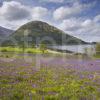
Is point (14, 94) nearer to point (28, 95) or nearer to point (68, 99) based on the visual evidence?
point (28, 95)

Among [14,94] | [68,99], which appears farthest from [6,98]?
[68,99]

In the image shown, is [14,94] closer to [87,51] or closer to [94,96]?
[94,96]

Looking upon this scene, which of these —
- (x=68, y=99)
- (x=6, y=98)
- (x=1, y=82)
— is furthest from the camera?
(x=1, y=82)

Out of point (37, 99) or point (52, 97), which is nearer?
point (37, 99)

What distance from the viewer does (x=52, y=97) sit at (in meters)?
9.74

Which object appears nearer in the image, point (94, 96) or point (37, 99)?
point (37, 99)

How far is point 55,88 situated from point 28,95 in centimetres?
230

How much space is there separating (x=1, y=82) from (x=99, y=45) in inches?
2884

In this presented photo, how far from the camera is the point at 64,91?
11117 millimetres

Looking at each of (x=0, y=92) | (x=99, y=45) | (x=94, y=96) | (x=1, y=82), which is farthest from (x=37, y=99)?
(x=99, y=45)

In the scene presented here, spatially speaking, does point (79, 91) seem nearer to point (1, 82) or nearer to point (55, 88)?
point (55, 88)

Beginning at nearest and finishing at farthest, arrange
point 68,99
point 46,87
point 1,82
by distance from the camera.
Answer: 1. point 68,99
2. point 46,87
3. point 1,82

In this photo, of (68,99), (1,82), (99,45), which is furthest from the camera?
(99,45)

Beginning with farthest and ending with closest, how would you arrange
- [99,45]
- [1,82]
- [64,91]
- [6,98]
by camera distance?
1. [99,45]
2. [1,82]
3. [64,91]
4. [6,98]
